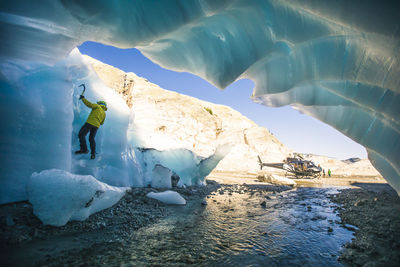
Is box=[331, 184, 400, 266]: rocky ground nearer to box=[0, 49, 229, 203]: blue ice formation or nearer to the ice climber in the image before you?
box=[0, 49, 229, 203]: blue ice formation

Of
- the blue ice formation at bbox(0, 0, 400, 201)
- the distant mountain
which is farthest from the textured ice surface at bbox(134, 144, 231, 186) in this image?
the distant mountain

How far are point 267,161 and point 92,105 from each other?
2997cm

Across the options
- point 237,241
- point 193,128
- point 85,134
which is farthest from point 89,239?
point 193,128

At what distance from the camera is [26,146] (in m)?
3.19

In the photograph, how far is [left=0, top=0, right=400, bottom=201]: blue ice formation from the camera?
2.55 meters

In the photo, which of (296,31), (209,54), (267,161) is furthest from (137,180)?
(267,161)

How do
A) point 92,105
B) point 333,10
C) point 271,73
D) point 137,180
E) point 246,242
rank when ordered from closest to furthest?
point 333,10 → point 246,242 → point 271,73 → point 92,105 → point 137,180

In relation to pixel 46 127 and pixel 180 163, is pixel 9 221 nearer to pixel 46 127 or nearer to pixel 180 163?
pixel 46 127

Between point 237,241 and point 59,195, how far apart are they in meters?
2.82

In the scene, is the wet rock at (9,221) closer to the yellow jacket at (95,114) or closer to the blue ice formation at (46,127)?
the blue ice formation at (46,127)

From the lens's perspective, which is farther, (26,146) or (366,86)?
(366,86)

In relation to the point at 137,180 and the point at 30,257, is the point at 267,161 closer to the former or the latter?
the point at 137,180

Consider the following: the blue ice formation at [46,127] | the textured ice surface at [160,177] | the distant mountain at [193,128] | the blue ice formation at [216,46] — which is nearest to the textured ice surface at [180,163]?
the textured ice surface at [160,177]

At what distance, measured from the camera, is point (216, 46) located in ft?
12.4
